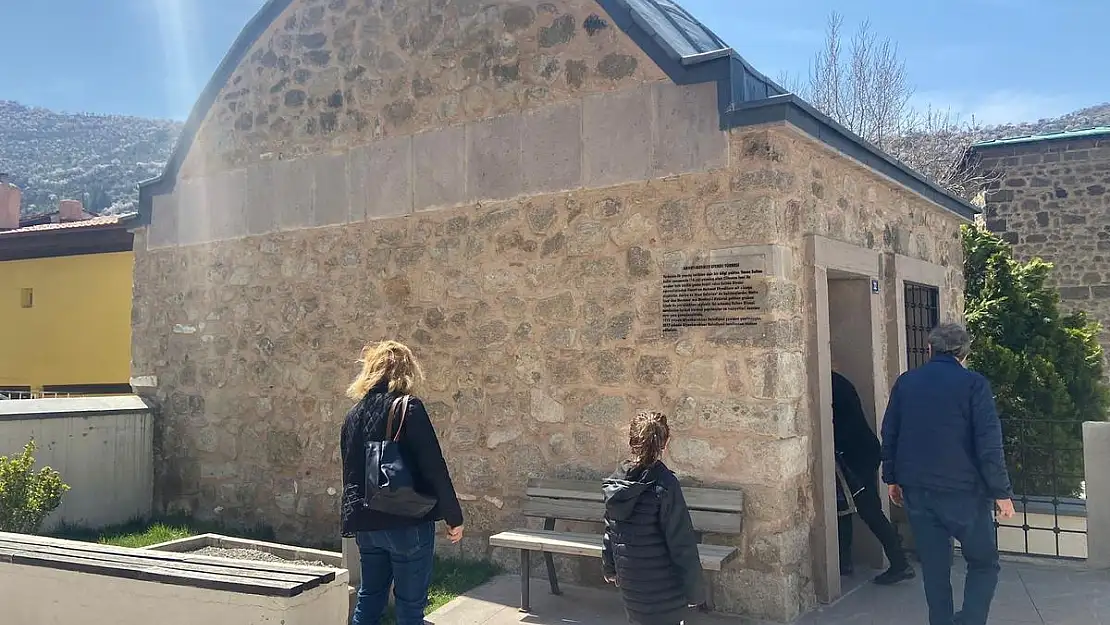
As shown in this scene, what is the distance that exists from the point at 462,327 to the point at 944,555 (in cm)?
375

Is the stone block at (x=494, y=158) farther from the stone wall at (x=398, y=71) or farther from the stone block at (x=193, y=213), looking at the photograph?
the stone block at (x=193, y=213)

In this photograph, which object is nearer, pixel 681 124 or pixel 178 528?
pixel 681 124

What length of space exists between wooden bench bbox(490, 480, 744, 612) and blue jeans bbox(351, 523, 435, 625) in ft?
3.70

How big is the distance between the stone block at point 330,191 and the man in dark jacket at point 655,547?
14.8 feet

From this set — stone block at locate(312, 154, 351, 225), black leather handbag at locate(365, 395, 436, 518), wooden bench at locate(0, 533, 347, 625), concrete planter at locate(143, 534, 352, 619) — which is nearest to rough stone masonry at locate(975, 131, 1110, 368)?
stone block at locate(312, 154, 351, 225)

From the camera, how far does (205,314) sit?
330 inches

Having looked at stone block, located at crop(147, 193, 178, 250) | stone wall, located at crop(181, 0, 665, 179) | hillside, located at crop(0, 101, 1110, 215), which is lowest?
stone block, located at crop(147, 193, 178, 250)

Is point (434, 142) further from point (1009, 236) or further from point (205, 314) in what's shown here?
point (1009, 236)

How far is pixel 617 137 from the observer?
5.96 m

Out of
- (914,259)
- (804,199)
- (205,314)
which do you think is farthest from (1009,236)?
(205,314)

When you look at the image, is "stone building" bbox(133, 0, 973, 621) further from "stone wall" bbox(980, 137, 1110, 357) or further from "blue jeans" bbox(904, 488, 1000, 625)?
"stone wall" bbox(980, 137, 1110, 357)

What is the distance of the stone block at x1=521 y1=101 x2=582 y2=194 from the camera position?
20.3ft

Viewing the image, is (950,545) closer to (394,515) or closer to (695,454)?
(695,454)

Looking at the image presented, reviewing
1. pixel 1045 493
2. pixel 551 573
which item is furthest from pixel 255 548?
pixel 1045 493
